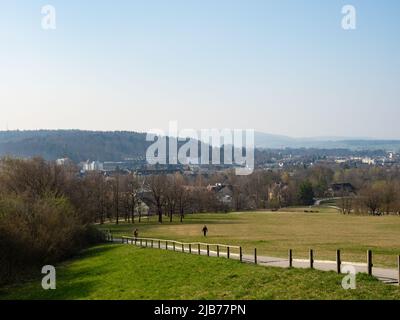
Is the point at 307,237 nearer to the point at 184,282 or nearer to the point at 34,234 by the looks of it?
the point at 34,234

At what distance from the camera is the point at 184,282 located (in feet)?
82.0

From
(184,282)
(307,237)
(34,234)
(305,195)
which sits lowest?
(305,195)

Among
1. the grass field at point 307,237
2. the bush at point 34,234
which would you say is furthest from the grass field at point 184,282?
the grass field at point 307,237

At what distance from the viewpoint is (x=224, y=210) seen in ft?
444

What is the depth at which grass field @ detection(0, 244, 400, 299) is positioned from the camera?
61.6 ft

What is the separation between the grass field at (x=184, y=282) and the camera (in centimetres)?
1878

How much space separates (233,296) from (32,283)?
763 inches

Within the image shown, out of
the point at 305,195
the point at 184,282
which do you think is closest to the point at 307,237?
the point at 184,282

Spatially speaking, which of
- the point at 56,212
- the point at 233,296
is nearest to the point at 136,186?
the point at 56,212

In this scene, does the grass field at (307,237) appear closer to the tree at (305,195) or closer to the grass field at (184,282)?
the grass field at (184,282)

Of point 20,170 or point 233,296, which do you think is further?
point 20,170

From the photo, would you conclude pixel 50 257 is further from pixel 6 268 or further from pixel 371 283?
pixel 371 283

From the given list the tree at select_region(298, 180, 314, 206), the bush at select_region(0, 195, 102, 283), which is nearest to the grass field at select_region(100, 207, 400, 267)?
the bush at select_region(0, 195, 102, 283)
